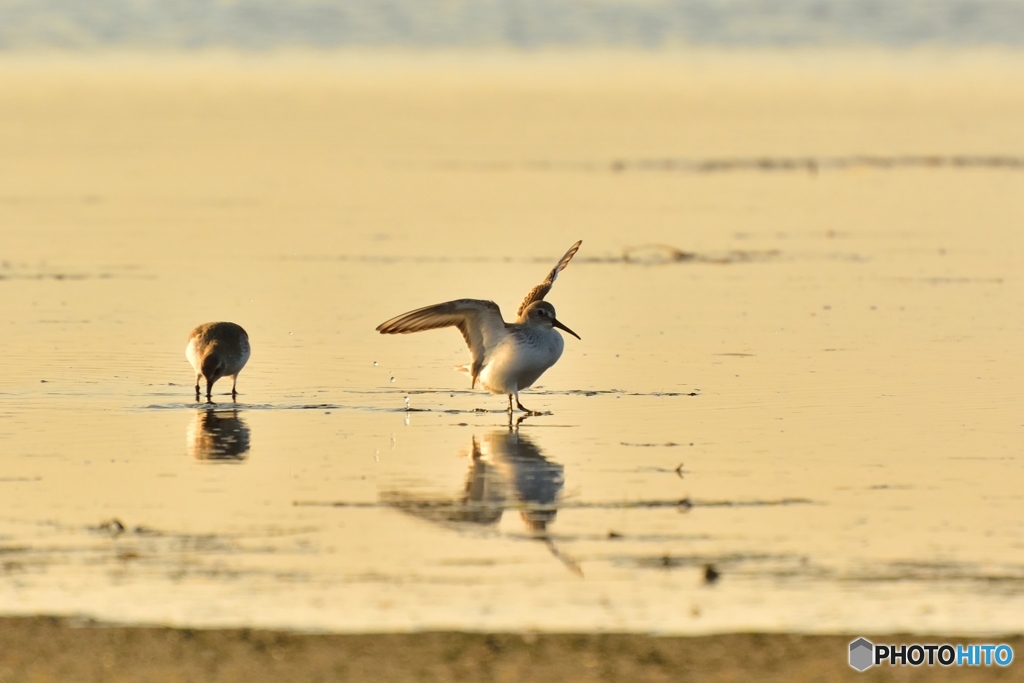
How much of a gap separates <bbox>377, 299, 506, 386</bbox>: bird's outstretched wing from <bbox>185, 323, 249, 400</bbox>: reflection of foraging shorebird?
4.06ft

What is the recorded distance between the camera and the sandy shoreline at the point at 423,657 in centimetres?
762

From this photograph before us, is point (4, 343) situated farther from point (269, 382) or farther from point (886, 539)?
point (886, 539)

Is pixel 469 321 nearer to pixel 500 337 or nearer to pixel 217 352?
pixel 500 337

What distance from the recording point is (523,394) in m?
14.7

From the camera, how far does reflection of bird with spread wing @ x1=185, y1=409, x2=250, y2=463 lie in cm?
1201

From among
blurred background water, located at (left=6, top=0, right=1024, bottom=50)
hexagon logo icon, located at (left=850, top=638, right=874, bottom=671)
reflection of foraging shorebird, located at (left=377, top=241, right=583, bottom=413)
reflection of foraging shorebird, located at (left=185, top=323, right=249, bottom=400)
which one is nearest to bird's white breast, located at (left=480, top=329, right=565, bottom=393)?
reflection of foraging shorebird, located at (left=377, top=241, right=583, bottom=413)

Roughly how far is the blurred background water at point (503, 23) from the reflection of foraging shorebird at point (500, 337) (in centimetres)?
5415

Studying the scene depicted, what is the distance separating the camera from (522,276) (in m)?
20.3

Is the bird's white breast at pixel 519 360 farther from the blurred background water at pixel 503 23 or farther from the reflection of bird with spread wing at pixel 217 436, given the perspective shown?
the blurred background water at pixel 503 23

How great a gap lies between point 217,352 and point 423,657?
6.67 m

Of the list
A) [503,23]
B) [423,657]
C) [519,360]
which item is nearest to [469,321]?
[519,360]

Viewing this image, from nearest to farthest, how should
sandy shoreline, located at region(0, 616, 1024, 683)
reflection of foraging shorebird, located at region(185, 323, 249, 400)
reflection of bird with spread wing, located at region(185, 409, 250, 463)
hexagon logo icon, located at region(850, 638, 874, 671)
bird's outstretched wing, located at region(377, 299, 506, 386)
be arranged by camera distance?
1. sandy shoreline, located at region(0, 616, 1024, 683)
2. hexagon logo icon, located at region(850, 638, 874, 671)
3. reflection of bird with spread wing, located at region(185, 409, 250, 463)
4. bird's outstretched wing, located at region(377, 299, 506, 386)
5. reflection of foraging shorebird, located at region(185, 323, 249, 400)

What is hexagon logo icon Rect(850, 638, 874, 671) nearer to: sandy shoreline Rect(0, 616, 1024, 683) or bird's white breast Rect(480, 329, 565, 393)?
sandy shoreline Rect(0, 616, 1024, 683)

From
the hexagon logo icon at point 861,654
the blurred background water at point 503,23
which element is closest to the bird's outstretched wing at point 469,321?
the hexagon logo icon at point 861,654
